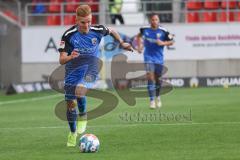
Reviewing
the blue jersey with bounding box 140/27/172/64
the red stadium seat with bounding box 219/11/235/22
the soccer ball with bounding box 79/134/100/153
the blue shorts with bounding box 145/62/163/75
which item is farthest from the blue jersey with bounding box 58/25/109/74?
the red stadium seat with bounding box 219/11/235/22

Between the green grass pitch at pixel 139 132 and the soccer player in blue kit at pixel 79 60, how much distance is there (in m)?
0.53

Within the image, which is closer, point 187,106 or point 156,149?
point 156,149

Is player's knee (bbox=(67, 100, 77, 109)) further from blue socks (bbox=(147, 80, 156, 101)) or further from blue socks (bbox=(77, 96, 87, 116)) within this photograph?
blue socks (bbox=(147, 80, 156, 101))

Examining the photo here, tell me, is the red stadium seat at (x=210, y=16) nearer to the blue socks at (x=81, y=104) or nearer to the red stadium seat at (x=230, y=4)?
the red stadium seat at (x=230, y=4)

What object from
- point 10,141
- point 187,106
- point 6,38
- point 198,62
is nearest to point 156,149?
point 10,141

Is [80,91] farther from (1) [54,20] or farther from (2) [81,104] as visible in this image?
(1) [54,20]

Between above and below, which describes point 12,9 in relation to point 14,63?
Result: above

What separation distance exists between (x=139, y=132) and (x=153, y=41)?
315 inches

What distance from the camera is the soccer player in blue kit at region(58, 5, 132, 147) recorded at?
1327 cm

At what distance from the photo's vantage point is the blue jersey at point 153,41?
2283cm

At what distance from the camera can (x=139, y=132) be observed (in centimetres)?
1526

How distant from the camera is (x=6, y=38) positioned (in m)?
36.3

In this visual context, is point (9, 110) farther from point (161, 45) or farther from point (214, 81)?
point (214, 81)

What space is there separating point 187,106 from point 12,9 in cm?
1735
